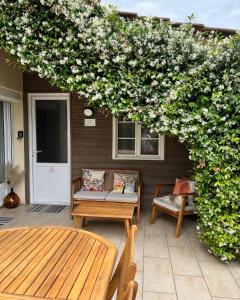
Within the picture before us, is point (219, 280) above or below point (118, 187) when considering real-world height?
below

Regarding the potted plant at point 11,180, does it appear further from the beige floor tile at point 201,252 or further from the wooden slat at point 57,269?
the wooden slat at point 57,269

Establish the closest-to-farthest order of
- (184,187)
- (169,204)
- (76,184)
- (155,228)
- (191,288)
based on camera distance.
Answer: (191,288) < (169,204) < (155,228) < (184,187) < (76,184)

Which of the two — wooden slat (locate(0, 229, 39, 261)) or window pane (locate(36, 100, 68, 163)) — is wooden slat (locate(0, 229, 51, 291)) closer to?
wooden slat (locate(0, 229, 39, 261))

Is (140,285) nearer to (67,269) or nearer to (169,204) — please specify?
(67,269)

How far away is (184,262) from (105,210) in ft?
4.11

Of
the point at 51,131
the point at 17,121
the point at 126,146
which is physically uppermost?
the point at 17,121

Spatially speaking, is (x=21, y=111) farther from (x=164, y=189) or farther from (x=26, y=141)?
(x=164, y=189)

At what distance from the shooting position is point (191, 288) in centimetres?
248

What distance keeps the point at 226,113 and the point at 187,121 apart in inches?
15.5

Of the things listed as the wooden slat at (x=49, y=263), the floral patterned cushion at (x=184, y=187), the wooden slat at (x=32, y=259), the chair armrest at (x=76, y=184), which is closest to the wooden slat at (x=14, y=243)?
the wooden slat at (x=32, y=259)

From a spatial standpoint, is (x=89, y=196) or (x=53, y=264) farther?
(x=89, y=196)

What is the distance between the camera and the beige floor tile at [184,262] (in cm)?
278

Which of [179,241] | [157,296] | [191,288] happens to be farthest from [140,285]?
[179,241]

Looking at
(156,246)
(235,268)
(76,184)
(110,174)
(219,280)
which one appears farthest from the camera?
(110,174)
